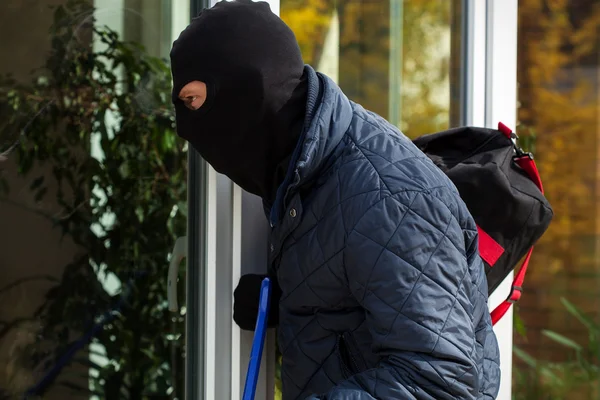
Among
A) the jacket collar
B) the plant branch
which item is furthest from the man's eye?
the plant branch

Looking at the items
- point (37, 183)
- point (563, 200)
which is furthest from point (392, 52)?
point (37, 183)

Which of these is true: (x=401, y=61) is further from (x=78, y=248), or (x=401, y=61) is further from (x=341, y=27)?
(x=78, y=248)

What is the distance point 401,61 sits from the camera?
2.69 meters

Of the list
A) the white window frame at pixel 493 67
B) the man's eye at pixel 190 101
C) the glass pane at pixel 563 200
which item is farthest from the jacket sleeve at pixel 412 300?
the glass pane at pixel 563 200

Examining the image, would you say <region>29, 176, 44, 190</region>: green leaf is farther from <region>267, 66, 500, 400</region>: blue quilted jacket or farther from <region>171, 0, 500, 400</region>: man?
<region>267, 66, 500, 400</region>: blue quilted jacket

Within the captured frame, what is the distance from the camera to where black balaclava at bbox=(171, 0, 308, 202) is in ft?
4.87

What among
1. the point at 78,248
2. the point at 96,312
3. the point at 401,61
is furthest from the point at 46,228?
the point at 401,61

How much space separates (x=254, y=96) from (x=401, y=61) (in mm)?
1291

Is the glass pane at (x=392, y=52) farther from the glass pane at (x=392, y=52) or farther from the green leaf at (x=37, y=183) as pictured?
the green leaf at (x=37, y=183)

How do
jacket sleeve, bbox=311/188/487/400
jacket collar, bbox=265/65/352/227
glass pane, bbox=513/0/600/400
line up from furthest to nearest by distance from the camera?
glass pane, bbox=513/0/600/400 → jacket collar, bbox=265/65/352/227 → jacket sleeve, bbox=311/188/487/400

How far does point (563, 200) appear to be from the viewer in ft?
10.9

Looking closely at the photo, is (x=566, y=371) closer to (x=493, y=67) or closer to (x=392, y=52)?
(x=493, y=67)

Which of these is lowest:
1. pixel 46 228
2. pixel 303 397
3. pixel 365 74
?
pixel 303 397

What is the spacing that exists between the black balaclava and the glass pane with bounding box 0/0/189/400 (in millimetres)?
330
